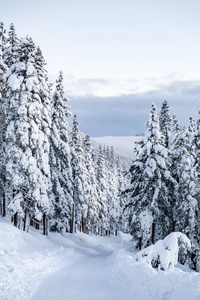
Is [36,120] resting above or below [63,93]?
below

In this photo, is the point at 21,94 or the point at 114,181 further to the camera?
the point at 114,181

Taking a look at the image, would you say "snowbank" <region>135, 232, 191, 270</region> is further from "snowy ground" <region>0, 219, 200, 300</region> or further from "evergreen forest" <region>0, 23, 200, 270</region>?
"evergreen forest" <region>0, 23, 200, 270</region>

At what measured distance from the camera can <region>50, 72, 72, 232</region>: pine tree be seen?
3102 centimetres

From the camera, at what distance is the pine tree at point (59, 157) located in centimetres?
3102

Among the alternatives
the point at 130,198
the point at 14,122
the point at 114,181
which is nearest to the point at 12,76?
the point at 14,122

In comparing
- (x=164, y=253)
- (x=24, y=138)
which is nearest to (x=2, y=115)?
(x=24, y=138)

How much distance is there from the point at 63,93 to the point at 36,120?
995 centimetres

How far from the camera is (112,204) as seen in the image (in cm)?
6856

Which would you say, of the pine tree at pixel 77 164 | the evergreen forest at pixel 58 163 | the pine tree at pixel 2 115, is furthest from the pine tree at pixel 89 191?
the pine tree at pixel 2 115

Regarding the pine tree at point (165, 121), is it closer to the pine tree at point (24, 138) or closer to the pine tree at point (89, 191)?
the pine tree at point (89, 191)

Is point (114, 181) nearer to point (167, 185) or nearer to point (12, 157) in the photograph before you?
point (167, 185)

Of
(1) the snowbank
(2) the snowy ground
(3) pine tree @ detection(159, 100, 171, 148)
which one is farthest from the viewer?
(3) pine tree @ detection(159, 100, 171, 148)

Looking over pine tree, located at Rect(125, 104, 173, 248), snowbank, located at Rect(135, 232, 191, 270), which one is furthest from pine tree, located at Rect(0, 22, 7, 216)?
snowbank, located at Rect(135, 232, 191, 270)

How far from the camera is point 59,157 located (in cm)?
3234
